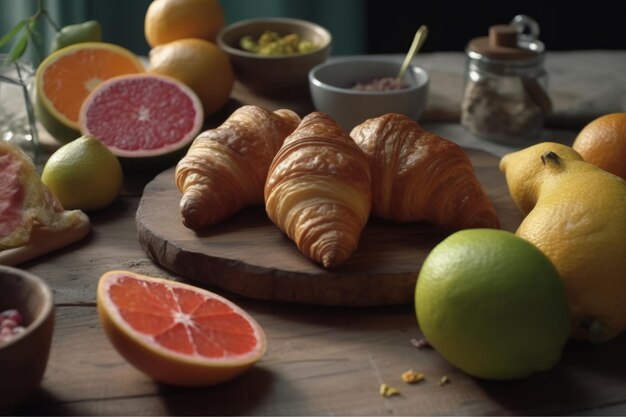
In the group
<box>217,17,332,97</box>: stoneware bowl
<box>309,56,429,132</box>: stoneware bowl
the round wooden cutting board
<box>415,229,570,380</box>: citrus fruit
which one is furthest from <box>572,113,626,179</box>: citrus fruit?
<box>217,17,332,97</box>: stoneware bowl

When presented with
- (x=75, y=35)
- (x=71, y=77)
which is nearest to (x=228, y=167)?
(x=71, y=77)

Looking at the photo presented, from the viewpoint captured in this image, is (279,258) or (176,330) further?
(279,258)

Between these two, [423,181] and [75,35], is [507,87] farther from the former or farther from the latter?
[75,35]

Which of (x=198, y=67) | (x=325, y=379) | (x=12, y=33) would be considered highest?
(x=12, y=33)

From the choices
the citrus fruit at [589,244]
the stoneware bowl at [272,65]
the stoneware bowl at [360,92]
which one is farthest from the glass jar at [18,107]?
the citrus fruit at [589,244]

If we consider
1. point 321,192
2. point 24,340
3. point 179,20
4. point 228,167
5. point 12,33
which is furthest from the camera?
point 179,20

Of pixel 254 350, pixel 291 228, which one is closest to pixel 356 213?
pixel 291 228
